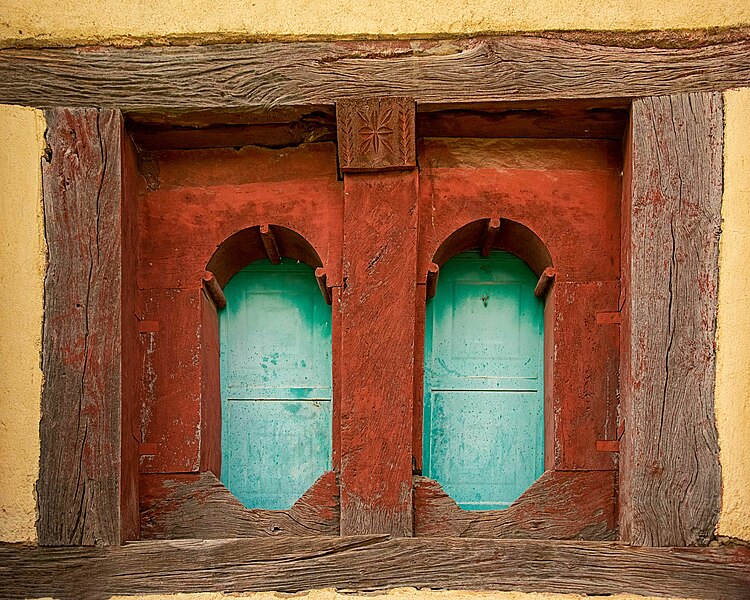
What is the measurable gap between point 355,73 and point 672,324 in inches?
50.9

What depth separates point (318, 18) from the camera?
3.54 meters

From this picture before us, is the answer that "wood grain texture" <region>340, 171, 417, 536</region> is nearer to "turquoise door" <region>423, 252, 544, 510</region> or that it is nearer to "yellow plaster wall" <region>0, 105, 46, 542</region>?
"turquoise door" <region>423, 252, 544, 510</region>

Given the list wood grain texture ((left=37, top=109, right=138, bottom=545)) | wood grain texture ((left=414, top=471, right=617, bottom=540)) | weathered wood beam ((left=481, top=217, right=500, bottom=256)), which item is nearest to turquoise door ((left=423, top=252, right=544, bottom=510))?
weathered wood beam ((left=481, top=217, right=500, bottom=256))

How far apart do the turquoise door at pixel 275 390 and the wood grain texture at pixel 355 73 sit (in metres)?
0.72

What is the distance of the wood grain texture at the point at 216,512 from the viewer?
3514 millimetres

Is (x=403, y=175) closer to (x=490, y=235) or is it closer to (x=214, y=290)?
(x=490, y=235)

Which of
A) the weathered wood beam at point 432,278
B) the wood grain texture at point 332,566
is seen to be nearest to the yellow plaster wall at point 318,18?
the weathered wood beam at point 432,278

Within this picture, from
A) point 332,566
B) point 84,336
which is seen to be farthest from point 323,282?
point 332,566

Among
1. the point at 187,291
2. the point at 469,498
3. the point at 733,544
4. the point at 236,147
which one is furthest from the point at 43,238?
the point at 733,544

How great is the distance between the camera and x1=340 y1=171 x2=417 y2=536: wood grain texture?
3439 mm

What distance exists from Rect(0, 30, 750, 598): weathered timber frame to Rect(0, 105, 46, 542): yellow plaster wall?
42mm

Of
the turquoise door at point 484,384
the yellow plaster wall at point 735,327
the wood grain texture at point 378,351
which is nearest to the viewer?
the yellow plaster wall at point 735,327

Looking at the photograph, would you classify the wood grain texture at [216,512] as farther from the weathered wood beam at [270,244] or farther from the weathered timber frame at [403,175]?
the weathered wood beam at [270,244]

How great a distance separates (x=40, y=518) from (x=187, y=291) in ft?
2.85
